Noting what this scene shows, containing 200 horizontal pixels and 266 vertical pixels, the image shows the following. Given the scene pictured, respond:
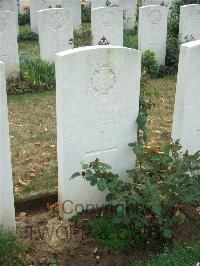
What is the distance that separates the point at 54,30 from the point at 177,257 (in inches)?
251

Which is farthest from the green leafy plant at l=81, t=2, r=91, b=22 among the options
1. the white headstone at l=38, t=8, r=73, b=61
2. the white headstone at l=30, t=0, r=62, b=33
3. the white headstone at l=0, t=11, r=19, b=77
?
the white headstone at l=0, t=11, r=19, b=77

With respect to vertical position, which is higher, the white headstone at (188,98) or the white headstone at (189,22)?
the white headstone at (189,22)

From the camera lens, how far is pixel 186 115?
4578 mm

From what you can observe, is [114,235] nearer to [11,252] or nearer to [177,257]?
[177,257]

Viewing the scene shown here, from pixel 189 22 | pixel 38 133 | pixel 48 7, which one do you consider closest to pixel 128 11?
pixel 48 7

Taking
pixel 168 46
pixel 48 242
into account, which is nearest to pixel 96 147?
pixel 48 242

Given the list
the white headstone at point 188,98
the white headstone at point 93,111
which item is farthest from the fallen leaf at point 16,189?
the white headstone at point 188,98

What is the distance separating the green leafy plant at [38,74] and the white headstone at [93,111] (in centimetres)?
411

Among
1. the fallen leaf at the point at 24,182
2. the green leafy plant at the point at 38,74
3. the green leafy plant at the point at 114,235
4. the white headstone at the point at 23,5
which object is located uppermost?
the white headstone at the point at 23,5

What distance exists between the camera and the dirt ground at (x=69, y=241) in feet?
12.4

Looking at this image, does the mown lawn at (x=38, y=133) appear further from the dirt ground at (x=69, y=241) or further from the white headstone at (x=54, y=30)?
the white headstone at (x=54, y=30)

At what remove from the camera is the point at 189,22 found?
384 inches

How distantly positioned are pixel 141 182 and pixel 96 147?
597 millimetres

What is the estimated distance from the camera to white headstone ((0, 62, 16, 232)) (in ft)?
11.2
